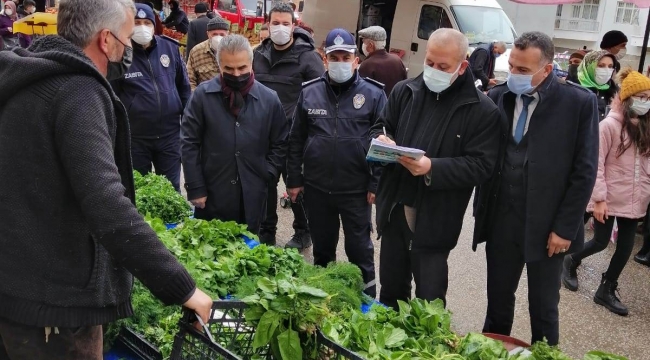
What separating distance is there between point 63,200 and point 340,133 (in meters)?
2.69

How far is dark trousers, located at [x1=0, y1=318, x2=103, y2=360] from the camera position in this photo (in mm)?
1979

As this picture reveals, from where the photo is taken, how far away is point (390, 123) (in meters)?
3.77

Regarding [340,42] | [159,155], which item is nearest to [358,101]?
[340,42]

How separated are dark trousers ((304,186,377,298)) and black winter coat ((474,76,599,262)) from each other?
4.69 ft

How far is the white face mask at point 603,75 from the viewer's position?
6.30 metres

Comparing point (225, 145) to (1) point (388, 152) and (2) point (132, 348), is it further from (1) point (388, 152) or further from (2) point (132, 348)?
(2) point (132, 348)

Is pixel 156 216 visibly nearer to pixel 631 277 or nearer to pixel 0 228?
pixel 0 228

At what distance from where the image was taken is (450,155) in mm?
3465

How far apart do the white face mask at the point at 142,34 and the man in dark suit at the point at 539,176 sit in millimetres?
3047

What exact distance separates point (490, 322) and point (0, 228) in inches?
117

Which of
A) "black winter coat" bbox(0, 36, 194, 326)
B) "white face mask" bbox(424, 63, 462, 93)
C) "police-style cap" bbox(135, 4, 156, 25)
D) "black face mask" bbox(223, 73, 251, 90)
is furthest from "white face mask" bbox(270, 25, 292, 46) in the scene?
"black winter coat" bbox(0, 36, 194, 326)

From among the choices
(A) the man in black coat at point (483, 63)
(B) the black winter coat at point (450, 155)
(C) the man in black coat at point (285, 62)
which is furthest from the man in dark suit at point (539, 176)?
(A) the man in black coat at point (483, 63)

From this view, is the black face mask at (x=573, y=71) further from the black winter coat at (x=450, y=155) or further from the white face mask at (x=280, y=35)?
the black winter coat at (x=450, y=155)

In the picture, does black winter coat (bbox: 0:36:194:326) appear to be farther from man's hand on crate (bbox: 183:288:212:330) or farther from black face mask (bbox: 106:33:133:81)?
black face mask (bbox: 106:33:133:81)
